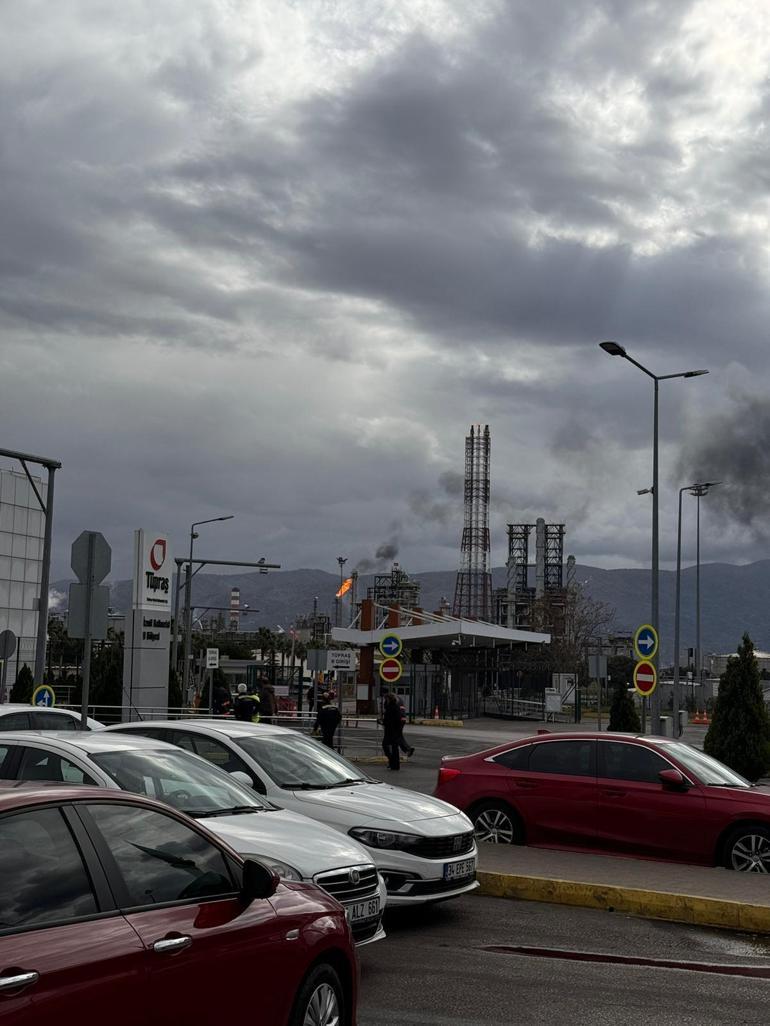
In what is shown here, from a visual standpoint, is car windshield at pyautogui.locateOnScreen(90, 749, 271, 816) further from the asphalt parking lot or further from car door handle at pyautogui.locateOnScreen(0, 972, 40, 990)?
car door handle at pyautogui.locateOnScreen(0, 972, 40, 990)

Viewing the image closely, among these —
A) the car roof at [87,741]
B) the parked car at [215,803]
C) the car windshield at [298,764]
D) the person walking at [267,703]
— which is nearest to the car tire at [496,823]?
the car windshield at [298,764]

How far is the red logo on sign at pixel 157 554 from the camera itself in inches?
1519

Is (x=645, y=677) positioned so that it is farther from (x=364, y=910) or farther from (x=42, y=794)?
(x=42, y=794)

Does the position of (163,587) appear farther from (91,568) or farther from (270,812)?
(270,812)

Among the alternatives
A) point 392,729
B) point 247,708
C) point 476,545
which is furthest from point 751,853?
point 476,545

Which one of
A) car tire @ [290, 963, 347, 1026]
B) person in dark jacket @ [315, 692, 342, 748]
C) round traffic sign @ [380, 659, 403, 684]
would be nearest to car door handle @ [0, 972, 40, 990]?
car tire @ [290, 963, 347, 1026]

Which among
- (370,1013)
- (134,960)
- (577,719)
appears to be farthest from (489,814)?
(577,719)

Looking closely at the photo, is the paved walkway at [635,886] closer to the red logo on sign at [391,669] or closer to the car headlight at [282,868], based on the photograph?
the car headlight at [282,868]

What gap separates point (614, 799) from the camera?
13172 mm

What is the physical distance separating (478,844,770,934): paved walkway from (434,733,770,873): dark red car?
0.29m

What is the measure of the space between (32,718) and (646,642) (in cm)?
1437

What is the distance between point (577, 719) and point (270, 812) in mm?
50519

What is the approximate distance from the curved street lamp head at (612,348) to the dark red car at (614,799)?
15679 mm

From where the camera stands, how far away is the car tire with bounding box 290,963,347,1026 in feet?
17.4
